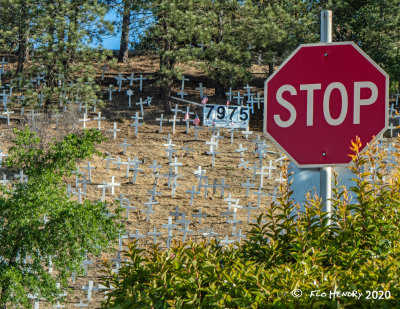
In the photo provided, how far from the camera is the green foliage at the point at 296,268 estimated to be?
284 centimetres

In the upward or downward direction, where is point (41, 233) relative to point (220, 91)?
downward

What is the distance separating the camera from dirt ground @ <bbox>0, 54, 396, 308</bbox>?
46.9ft

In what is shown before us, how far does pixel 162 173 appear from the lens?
17859 mm

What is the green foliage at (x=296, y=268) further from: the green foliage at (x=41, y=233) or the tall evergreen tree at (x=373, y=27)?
the tall evergreen tree at (x=373, y=27)

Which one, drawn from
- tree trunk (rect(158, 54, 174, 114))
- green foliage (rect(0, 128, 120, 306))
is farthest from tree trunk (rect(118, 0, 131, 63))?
green foliage (rect(0, 128, 120, 306))

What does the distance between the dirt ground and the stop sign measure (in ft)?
27.1

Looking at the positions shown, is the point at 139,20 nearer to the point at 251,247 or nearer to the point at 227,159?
the point at 227,159

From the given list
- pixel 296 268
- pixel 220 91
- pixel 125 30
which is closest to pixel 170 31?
pixel 125 30

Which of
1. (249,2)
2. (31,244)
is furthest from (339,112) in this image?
(249,2)

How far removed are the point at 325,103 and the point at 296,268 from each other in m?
1.05

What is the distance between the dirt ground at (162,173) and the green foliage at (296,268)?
27.3 ft

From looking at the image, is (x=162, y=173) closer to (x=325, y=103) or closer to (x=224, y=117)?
(x=224, y=117)

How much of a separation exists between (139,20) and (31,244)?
682 inches

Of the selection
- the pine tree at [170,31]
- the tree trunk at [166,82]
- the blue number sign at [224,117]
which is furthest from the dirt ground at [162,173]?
the pine tree at [170,31]
